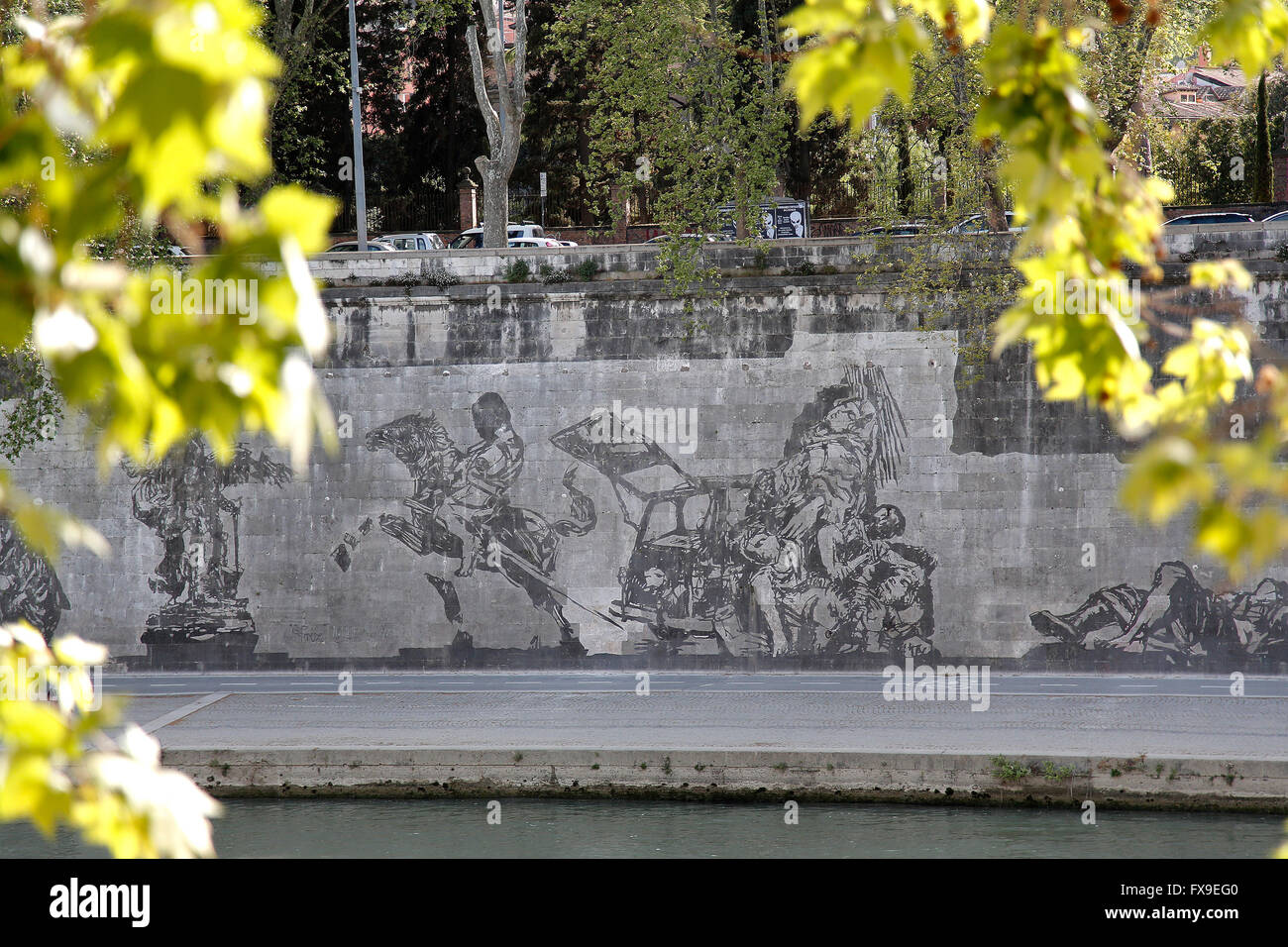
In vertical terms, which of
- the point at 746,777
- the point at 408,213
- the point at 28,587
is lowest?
the point at 746,777

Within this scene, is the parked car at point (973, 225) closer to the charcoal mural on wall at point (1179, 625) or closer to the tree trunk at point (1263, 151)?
the charcoal mural on wall at point (1179, 625)

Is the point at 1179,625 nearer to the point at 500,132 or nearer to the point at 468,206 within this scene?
the point at 500,132

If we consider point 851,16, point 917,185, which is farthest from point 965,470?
point 851,16

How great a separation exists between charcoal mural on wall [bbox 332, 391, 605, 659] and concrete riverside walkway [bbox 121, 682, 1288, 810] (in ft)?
8.44

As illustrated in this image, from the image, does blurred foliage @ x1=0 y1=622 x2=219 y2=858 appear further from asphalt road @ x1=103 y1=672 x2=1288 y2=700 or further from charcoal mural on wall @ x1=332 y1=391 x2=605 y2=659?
charcoal mural on wall @ x1=332 y1=391 x2=605 y2=659

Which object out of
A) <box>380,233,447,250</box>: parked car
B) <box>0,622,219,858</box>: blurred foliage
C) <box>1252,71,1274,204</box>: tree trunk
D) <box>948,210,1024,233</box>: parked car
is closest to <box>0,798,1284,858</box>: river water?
<box>948,210,1024,233</box>: parked car

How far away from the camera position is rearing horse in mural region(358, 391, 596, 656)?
1579cm

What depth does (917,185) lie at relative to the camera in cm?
1602

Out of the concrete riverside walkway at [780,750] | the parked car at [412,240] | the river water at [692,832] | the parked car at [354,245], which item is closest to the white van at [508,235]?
the parked car at [412,240]

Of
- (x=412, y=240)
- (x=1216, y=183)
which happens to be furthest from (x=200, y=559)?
(x=1216, y=183)

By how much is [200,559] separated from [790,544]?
310 inches

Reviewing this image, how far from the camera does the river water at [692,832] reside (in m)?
10.1

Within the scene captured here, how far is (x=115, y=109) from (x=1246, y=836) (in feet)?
36.4

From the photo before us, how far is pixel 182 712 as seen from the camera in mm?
13602
